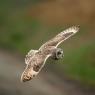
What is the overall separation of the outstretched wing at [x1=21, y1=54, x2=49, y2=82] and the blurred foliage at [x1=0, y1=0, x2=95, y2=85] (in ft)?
26.8

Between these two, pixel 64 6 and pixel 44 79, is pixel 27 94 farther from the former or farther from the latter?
pixel 64 6

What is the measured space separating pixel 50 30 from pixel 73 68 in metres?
2.57

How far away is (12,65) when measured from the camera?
51.4ft

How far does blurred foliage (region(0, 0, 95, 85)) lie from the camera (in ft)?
50.8

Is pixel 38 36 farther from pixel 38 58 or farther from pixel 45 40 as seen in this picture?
pixel 38 58

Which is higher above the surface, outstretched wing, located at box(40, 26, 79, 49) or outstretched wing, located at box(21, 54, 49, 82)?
outstretched wing, located at box(40, 26, 79, 49)

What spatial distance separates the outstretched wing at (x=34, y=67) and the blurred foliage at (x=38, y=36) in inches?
321

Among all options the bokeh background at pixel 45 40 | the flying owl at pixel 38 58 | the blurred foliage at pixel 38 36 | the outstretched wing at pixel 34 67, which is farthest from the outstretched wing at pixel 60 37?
the blurred foliage at pixel 38 36

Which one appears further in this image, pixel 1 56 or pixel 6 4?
pixel 6 4

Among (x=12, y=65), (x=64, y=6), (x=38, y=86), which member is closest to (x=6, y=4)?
(x=64, y=6)

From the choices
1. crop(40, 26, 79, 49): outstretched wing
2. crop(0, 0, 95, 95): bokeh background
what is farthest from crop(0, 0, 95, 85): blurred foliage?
crop(40, 26, 79, 49): outstretched wing

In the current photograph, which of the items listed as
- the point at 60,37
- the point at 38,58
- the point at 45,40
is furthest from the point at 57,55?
the point at 45,40

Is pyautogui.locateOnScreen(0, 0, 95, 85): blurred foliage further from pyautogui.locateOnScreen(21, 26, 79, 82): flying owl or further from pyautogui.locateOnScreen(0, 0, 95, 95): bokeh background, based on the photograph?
pyautogui.locateOnScreen(21, 26, 79, 82): flying owl

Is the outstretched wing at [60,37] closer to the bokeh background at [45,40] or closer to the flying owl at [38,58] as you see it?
the flying owl at [38,58]
